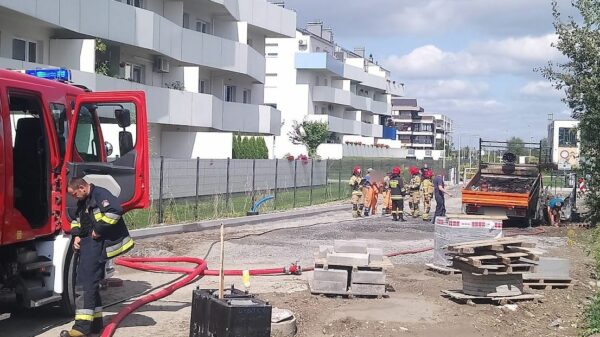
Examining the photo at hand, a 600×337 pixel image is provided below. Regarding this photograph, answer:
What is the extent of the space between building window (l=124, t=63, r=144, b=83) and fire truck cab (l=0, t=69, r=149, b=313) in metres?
20.6

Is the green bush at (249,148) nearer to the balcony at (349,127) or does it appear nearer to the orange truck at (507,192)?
the orange truck at (507,192)

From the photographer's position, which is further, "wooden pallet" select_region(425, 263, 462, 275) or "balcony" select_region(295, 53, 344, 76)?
"balcony" select_region(295, 53, 344, 76)

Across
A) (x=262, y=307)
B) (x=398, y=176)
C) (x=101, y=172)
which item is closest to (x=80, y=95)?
(x=101, y=172)

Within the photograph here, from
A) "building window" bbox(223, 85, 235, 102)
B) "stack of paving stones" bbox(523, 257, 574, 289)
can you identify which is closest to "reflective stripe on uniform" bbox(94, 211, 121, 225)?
"stack of paving stones" bbox(523, 257, 574, 289)

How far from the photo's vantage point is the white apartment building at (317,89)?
6294 cm

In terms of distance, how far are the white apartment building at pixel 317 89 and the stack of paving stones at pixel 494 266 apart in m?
45.6

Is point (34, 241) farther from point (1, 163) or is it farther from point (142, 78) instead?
point (142, 78)

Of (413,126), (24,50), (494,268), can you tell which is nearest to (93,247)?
(494,268)

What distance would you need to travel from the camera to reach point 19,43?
22.1m

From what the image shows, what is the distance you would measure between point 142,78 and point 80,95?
22.4 metres

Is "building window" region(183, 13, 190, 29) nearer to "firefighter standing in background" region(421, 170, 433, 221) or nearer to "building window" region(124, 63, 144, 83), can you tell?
"building window" region(124, 63, 144, 83)

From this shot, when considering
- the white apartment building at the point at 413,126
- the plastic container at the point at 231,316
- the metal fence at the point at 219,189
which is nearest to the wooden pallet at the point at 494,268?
the plastic container at the point at 231,316

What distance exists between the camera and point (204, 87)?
35.6 m

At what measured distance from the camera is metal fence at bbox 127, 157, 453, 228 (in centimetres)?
1875
